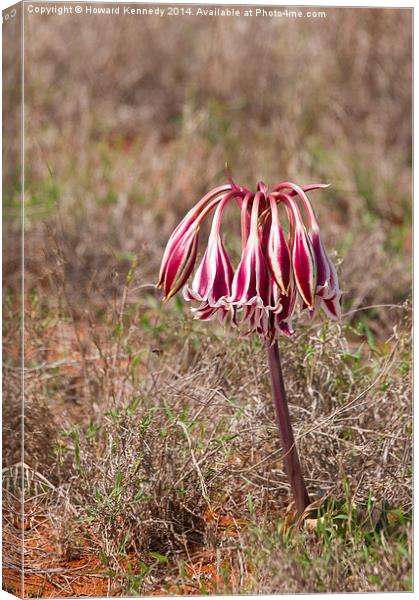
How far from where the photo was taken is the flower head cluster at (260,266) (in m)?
1.74

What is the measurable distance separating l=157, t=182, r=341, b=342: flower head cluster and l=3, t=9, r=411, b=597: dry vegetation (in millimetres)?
337

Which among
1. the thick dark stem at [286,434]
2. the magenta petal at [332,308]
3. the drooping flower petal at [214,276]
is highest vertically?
the drooping flower petal at [214,276]

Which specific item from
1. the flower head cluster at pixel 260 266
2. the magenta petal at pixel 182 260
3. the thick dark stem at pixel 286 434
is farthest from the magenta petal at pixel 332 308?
the magenta petal at pixel 182 260

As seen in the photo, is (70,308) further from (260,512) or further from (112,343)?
(260,512)

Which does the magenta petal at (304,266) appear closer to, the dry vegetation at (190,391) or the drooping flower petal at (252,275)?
the drooping flower petal at (252,275)

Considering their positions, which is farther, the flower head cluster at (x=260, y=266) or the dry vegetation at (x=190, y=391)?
the dry vegetation at (x=190, y=391)

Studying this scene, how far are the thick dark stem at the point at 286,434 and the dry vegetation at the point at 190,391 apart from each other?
40 mm

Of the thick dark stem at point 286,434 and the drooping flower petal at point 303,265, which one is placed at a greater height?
the drooping flower petal at point 303,265

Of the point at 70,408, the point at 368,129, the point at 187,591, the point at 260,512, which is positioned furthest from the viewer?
the point at 368,129

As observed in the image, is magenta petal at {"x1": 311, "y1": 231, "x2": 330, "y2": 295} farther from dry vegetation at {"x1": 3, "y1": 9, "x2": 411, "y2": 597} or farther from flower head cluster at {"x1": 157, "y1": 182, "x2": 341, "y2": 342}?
dry vegetation at {"x1": 3, "y1": 9, "x2": 411, "y2": 597}

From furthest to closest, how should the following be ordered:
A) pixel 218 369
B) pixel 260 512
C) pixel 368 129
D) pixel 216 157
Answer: pixel 368 129, pixel 216 157, pixel 218 369, pixel 260 512

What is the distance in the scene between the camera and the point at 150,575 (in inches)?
76.0

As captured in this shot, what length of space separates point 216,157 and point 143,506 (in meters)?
2.08

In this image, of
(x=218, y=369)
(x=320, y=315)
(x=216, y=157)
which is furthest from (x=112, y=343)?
(x=216, y=157)
